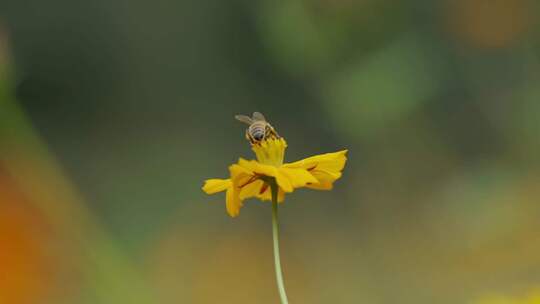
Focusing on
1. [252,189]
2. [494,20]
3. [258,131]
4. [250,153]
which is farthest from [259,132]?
[250,153]

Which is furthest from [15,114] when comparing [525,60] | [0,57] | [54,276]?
[525,60]

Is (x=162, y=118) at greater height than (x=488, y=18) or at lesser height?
greater

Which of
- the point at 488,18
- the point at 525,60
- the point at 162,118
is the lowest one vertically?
the point at 525,60

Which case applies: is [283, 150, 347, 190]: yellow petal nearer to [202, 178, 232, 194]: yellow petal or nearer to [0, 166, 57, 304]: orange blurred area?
[202, 178, 232, 194]: yellow petal

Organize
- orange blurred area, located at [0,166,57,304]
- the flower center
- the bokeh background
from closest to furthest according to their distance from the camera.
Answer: the flower center → the bokeh background → orange blurred area, located at [0,166,57,304]

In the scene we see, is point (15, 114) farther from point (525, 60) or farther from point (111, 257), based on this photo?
point (525, 60)

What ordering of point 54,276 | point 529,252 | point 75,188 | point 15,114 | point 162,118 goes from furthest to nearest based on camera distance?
point 162,118 < point 75,188 < point 54,276 < point 529,252 < point 15,114

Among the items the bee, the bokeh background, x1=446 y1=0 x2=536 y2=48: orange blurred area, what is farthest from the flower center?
x1=446 y1=0 x2=536 y2=48: orange blurred area

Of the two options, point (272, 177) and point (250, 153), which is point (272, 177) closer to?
point (272, 177)
